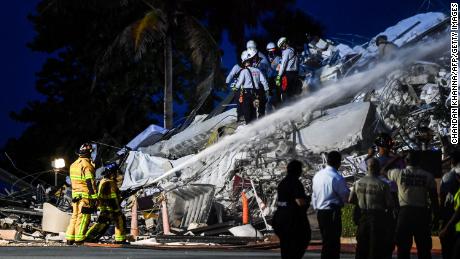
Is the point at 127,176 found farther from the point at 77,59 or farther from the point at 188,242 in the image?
the point at 77,59

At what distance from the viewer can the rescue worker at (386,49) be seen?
65.9ft

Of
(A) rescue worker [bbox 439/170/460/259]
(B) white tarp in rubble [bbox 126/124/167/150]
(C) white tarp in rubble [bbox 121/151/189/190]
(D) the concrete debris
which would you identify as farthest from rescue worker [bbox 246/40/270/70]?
(A) rescue worker [bbox 439/170/460/259]

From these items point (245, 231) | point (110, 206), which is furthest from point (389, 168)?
point (110, 206)

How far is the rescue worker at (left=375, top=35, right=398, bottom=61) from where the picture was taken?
20.1 metres

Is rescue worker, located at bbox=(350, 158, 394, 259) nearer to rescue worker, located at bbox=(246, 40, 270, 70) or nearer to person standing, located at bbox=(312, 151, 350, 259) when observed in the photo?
person standing, located at bbox=(312, 151, 350, 259)

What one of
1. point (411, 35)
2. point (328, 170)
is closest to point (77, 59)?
point (411, 35)

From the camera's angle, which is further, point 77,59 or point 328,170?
point 77,59

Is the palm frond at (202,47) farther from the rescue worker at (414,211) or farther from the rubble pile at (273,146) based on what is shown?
the rescue worker at (414,211)

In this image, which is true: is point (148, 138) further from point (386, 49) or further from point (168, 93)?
point (386, 49)

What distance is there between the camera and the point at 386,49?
65.9 ft

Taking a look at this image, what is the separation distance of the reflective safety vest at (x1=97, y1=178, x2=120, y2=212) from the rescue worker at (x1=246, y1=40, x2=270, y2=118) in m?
5.35

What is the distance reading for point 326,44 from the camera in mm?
22984

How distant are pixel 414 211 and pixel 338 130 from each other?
922cm

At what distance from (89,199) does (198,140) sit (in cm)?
789
